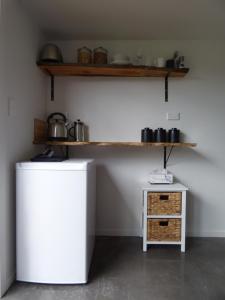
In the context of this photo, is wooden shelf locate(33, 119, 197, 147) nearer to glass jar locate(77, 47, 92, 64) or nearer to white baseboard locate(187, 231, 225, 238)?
glass jar locate(77, 47, 92, 64)

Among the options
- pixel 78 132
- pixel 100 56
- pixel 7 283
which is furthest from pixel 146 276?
pixel 100 56

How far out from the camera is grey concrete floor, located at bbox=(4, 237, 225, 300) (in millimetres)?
1790

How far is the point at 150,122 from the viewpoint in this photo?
2.82 meters

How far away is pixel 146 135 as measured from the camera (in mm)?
2660

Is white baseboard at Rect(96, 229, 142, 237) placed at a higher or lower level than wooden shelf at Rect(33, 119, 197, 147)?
lower

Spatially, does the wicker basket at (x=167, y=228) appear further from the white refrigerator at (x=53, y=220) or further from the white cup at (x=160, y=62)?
the white cup at (x=160, y=62)

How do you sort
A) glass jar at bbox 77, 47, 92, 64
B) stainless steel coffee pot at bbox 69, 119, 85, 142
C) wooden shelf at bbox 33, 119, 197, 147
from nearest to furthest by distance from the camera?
wooden shelf at bbox 33, 119, 197, 147 → glass jar at bbox 77, 47, 92, 64 → stainless steel coffee pot at bbox 69, 119, 85, 142

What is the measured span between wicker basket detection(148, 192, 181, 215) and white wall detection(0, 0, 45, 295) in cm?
124

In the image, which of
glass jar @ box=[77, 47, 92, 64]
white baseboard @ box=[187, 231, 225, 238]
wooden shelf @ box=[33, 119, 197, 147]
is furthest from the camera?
white baseboard @ box=[187, 231, 225, 238]

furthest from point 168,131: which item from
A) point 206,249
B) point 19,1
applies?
point 19,1

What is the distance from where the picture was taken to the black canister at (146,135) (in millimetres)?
2660

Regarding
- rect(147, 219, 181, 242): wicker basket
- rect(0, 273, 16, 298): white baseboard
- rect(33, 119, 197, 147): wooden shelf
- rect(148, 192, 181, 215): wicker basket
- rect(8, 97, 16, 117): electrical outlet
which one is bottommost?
rect(0, 273, 16, 298): white baseboard

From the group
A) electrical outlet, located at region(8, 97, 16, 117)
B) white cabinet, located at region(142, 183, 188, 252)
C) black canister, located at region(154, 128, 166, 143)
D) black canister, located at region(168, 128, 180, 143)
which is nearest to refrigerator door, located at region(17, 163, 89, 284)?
electrical outlet, located at region(8, 97, 16, 117)

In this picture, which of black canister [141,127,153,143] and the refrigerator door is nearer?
the refrigerator door
